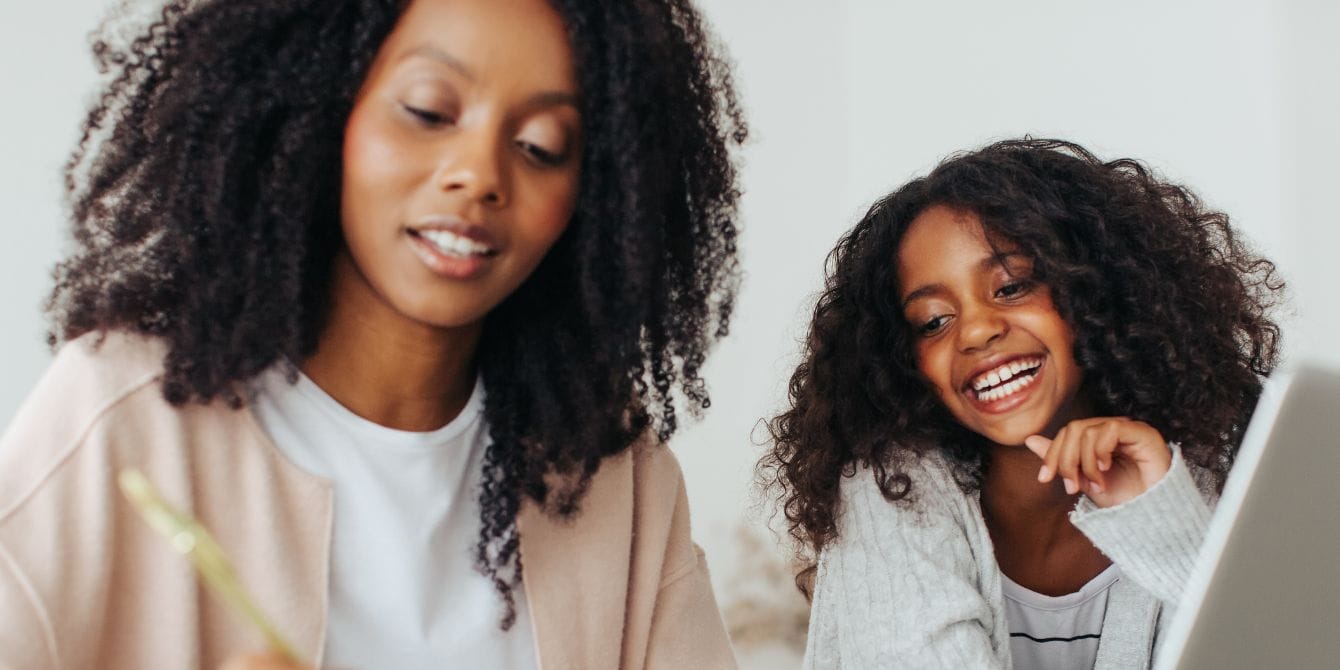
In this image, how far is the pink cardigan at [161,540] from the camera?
824 mm

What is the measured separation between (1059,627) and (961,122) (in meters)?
1.68

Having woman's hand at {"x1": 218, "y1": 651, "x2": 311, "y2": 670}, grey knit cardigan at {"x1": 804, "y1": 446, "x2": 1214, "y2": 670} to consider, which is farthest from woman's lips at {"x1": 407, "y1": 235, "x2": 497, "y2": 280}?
grey knit cardigan at {"x1": 804, "y1": 446, "x2": 1214, "y2": 670}

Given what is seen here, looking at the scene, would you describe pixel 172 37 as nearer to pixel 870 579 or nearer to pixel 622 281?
pixel 622 281

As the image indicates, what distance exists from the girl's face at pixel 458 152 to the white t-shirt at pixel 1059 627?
35.7 inches

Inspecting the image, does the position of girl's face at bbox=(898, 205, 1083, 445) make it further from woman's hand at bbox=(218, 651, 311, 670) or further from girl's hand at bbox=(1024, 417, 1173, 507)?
woman's hand at bbox=(218, 651, 311, 670)

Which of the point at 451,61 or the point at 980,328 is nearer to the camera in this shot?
the point at 451,61

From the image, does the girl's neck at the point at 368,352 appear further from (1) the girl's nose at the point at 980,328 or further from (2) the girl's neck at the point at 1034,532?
(2) the girl's neck at the point at 1034,532

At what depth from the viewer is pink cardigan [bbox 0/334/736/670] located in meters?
0.82

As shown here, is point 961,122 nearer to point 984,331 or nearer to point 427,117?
point 984,331

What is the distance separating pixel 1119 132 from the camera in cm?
278

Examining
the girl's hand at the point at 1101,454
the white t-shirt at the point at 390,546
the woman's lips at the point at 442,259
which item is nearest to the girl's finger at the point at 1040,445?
the girl's hand at the point at 1101,454

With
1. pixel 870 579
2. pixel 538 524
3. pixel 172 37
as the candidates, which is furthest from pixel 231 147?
pixel 870 579

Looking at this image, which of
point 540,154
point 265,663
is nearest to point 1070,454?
point 540,154

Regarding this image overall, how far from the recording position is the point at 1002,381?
151 centimetres
